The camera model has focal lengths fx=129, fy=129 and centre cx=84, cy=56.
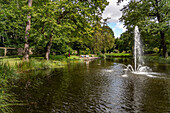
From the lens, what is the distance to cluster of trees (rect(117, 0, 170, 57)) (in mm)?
23562

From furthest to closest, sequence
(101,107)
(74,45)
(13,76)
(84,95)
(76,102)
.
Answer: (74,45)
(13,76)
(84,95)
(76,102)
(101,107)

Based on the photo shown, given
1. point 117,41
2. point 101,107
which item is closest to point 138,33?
point 101,107

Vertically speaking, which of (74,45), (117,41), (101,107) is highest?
(117,41)

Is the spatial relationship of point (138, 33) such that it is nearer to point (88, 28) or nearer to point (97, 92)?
point (88, 28)

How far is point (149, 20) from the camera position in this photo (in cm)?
2462

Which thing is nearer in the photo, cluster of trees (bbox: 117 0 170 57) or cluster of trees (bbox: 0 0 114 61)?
cluster of trees (bbox: 0 0 114 61)

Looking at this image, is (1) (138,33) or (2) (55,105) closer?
(2) (55,105)

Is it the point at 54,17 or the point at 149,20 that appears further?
the point at 149,20

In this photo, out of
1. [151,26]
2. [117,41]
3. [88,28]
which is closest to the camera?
[88,28]

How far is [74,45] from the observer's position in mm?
44188

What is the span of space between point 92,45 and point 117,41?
3200 centimetres

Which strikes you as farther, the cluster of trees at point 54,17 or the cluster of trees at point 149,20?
the cluster of trees at point 149,20

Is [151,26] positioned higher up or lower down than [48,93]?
higher up

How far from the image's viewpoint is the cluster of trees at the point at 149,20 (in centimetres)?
2356
